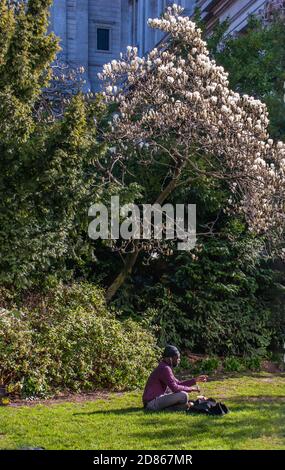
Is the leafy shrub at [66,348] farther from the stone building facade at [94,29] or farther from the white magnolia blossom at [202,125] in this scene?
the stone building facade at [94,29]

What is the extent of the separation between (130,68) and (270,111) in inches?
155

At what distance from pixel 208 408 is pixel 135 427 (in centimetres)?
113

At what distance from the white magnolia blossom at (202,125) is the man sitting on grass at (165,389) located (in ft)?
17.6

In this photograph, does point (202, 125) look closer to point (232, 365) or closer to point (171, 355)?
point (232, 365)

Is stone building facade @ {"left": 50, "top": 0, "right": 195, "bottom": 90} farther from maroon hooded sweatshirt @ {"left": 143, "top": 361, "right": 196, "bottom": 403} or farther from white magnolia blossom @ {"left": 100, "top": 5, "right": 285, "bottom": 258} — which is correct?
maroon hooded sweatshirt @ {"left": 143, "top": 361, "right": 196, "bottom": 403}

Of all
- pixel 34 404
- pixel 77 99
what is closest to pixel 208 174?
pixel 77 99

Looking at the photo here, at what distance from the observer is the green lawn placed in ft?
26.9

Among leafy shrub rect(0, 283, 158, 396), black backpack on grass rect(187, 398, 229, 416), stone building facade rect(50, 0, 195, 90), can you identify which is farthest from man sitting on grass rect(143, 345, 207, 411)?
stone building facade rect(50, 0, 195, 90)

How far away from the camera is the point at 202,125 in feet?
47.6

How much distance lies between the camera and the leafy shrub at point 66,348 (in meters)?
11.7

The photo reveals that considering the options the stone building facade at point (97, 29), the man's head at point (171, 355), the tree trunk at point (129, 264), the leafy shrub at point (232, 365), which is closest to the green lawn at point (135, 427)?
the man's head at point (171, 355)

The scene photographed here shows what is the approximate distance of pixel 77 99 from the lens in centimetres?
1094

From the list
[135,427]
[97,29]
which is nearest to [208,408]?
[135,427]

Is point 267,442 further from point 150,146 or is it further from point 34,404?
point 150,146
